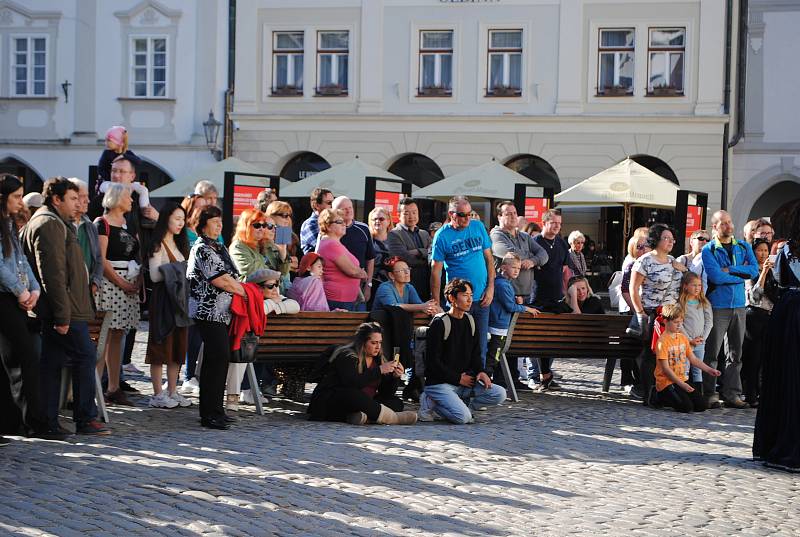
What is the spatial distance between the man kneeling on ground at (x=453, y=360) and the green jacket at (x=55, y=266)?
3030 millimetres

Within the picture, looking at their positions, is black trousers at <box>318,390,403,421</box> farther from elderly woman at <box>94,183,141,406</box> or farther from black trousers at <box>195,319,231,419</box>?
elderly woman at <box>94,183,141,406</box>

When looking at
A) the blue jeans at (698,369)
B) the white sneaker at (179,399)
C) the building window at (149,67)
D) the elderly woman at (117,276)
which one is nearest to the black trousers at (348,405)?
the white sneaker at (179,399)

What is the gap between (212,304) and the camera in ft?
33.2

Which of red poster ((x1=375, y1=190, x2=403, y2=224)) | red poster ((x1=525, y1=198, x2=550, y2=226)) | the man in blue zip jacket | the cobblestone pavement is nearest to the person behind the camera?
the cobblestone pavement

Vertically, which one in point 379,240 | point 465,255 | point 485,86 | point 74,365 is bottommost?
point 74,365

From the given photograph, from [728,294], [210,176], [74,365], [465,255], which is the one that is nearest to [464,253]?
[465,255]

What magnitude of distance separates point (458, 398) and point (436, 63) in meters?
21.3

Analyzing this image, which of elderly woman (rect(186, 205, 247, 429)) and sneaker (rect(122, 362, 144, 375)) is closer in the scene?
elderly woman (rect(186, 205, 247, 429))

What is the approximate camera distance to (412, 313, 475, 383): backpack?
36.2 ft

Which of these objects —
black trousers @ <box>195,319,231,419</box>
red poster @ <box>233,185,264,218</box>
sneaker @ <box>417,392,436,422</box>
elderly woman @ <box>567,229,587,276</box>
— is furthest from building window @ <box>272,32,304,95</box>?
black trousers @ <box>195,319,231,419</box>

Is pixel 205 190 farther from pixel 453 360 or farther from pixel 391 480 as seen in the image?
pixel 391 480

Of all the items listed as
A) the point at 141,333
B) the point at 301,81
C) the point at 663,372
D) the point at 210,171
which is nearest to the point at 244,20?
the point at 301,81

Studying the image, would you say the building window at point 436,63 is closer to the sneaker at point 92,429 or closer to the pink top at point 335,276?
the pink top at point 335,276

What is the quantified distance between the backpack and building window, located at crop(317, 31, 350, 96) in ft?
67.7
